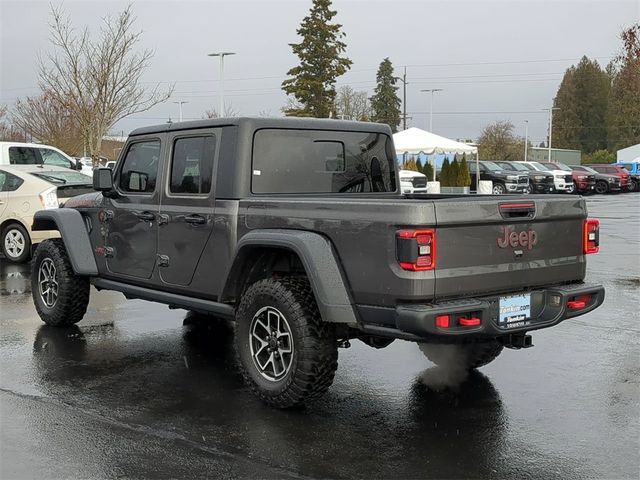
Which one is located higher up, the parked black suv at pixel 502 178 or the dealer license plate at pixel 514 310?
the parked black suv at pixel 502 178

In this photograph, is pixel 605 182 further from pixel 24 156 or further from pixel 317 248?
pixel 317 248

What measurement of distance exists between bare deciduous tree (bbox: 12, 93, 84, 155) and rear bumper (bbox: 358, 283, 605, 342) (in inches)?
1487

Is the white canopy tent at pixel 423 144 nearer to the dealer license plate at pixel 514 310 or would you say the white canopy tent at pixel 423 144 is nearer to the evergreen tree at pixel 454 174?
the evergreen tree at pixel 454 174

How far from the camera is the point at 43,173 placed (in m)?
12.6

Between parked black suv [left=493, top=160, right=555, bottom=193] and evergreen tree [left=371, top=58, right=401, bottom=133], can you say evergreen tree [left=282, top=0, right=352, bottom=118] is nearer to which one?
parked black suv [left=493, top=160, right=555, bottom=193]

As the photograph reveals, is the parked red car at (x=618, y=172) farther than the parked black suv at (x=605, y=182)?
Yes

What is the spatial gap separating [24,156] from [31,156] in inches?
6.9

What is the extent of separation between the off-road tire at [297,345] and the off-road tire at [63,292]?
107 inches

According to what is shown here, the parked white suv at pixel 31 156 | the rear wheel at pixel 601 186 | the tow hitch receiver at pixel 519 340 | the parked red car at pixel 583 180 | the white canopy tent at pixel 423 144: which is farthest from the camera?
the rear wheel at pixel 601 186

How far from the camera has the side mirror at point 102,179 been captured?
21.3ft

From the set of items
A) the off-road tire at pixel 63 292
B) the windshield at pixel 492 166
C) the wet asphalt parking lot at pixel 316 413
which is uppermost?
the windshield at pixel 492 166

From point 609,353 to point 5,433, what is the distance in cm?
480

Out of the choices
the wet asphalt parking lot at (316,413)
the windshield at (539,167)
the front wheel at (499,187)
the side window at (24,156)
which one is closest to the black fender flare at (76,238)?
the wet asphalt parking lot at (316,413)

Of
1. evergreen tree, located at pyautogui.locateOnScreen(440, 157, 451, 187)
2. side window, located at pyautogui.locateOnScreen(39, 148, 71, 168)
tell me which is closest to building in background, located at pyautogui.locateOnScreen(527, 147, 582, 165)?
evergreen tree, located at pyautogui.locateOnScreen(440, 157, 451, 187)
